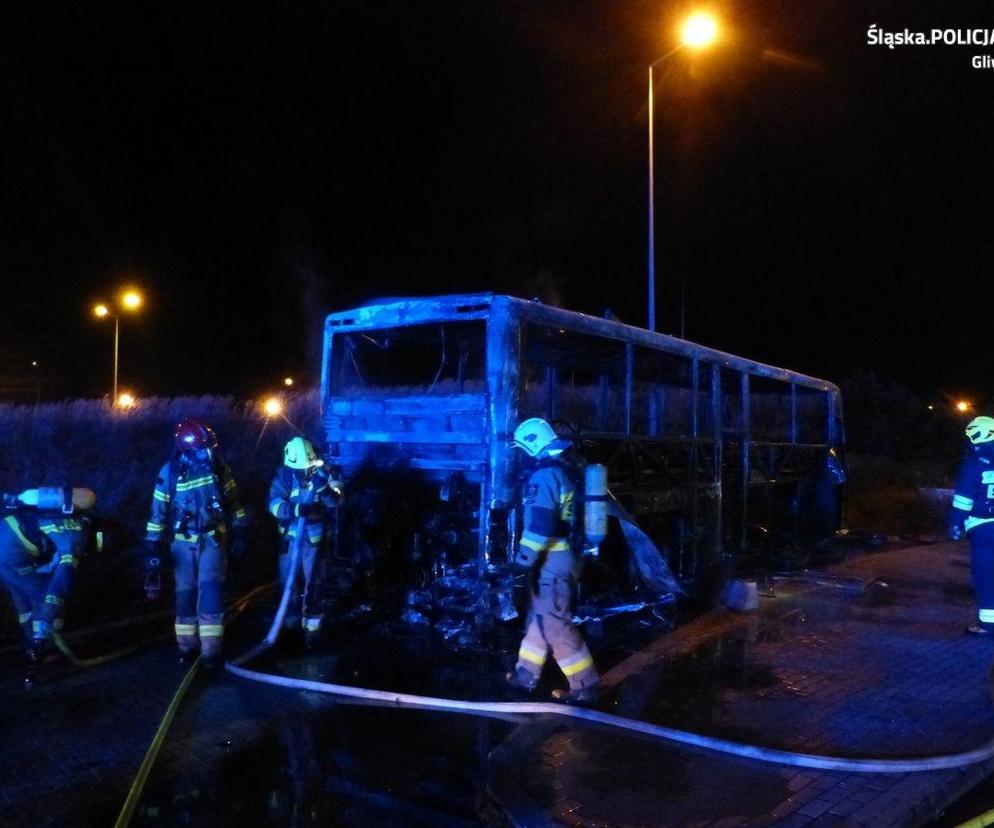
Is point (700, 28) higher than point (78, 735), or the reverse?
point (700, 28)

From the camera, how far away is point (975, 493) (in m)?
7.02

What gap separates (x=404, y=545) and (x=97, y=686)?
9.25ft

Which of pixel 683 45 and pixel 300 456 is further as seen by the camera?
pixel 683 45

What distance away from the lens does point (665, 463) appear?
27.9ft

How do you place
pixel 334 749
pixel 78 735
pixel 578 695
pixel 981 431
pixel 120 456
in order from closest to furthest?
pixel 334 749 → pixel 78 735 → pixel 578 695 → pixel 981 431 → pixel 120 456

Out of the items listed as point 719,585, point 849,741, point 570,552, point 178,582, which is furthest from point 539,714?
point 719,585

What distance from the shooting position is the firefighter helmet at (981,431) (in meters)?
7.07

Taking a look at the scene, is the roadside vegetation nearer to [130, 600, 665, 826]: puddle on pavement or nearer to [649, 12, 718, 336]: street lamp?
[649, 12, 718, 336]: street lamp

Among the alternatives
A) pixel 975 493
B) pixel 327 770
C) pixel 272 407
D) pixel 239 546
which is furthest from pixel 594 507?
pixel 272 407

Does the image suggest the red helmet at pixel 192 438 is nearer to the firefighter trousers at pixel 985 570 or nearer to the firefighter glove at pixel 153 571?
the firefighter glove at pixel 153 571

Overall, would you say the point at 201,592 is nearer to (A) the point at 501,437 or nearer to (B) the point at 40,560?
(B) the point at 40,560

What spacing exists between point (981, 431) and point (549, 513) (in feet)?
14.1

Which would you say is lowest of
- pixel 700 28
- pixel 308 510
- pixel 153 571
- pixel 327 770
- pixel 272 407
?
pixel 327 770

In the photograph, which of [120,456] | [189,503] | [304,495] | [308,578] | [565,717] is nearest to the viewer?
[565,717]
